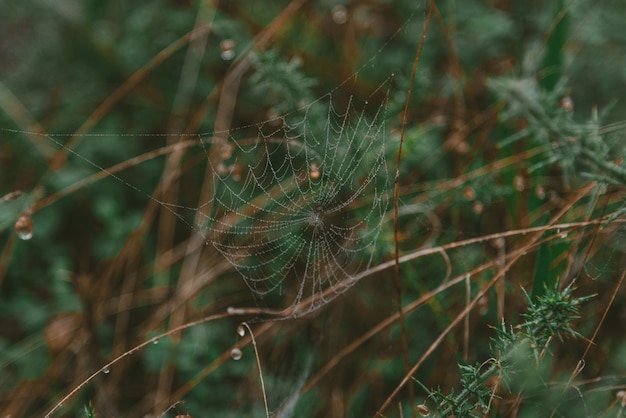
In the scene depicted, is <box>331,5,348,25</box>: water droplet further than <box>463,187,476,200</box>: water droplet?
Yes

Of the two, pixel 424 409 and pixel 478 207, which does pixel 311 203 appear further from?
pixel 424 409

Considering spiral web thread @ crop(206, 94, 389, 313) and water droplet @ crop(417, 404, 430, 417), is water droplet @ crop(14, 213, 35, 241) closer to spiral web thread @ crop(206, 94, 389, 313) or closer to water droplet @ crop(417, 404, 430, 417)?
spiral web thread @ crop(206, 94, 389, 313)

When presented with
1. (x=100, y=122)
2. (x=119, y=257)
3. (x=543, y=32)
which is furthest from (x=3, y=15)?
(x=543, y=32)

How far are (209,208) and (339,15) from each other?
90 centimetres

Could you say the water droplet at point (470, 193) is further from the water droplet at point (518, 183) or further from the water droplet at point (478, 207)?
the water droplet at point (518, 183)

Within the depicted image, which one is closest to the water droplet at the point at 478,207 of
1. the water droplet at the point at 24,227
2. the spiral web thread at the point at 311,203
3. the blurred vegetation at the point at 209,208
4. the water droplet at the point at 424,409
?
the blurred vegetation at the point at 209,208

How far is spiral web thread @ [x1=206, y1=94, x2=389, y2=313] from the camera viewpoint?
1.98 meters

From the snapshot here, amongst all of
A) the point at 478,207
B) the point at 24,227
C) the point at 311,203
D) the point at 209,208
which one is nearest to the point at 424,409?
the point at 478,207

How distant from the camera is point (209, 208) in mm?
2324

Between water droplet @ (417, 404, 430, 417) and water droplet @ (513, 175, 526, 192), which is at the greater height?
water droplet @ (513, 175, 526, 192)

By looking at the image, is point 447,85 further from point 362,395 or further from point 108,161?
point 108,161

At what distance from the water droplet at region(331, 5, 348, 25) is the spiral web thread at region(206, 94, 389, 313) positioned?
1.20ft

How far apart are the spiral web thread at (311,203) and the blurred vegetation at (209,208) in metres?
0.07

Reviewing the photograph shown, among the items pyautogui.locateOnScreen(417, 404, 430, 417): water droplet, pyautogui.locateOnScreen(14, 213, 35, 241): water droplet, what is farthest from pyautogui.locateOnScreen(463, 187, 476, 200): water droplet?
pyautogui.locateOnScreen(14, 213, 35, 241): water droplet
